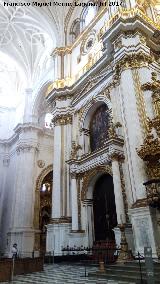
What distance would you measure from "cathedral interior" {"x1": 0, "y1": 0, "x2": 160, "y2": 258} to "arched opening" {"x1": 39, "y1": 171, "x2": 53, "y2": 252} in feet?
0.27

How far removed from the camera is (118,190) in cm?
994

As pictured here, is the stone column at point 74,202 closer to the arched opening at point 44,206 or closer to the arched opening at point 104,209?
the arched opening at point 104,209

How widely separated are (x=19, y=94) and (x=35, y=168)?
9.48 metres

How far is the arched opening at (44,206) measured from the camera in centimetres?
1942

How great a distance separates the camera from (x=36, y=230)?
18.2m

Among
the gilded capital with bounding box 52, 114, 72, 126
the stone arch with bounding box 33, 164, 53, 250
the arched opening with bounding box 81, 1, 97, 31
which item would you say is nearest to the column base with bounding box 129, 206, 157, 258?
the gilded capital with bounding box 52, 114, 72, 126

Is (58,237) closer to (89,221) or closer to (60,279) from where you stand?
(89,221)

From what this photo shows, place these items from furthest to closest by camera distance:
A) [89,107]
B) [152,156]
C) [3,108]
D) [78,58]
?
[3,108]
[78,58]
[89,107]
[152,156]

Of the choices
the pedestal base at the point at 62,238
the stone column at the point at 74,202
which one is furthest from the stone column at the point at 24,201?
the stone column at the point at 74,202

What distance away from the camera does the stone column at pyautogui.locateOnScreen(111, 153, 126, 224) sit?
951cm

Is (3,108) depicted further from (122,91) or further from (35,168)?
(122,91)

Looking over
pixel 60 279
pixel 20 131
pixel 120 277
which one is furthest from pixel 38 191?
pixel 120 277

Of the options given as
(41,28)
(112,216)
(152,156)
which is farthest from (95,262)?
(41,28)

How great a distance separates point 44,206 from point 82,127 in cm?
855
